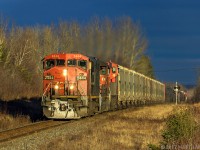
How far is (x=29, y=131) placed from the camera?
58.4 feet

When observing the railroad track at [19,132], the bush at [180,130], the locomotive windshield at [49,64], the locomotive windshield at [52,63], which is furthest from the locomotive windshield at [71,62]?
the bush at [180,130]

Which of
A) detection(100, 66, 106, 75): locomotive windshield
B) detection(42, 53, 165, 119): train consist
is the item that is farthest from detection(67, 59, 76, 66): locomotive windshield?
→ detection(100, 66, 106, 75): locomotive windshield

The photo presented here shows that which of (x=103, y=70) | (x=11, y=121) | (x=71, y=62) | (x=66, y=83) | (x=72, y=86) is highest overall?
(x=71, y=62)

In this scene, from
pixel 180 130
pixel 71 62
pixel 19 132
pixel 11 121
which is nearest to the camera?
pixel 180 130

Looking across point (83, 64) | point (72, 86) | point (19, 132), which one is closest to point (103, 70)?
point (83, 64)

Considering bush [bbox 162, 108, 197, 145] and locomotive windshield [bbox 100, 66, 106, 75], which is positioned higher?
locomotive windshield [bbox 100, 66, 106, 75]

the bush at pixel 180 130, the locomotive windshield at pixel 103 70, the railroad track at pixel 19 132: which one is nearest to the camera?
the bush at pixel 180 130

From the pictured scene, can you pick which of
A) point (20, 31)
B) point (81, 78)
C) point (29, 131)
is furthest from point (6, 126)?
point (20, 31)

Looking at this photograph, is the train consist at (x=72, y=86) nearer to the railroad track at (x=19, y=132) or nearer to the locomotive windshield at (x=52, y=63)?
the locomotive windshield at (x=52, y=63)

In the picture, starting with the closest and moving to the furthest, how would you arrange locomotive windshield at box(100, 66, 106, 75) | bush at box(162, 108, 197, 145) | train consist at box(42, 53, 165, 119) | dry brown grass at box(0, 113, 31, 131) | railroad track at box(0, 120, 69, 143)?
bush at box(162, 108, 197, 145), railroad track at box(0, 120, 69, 143), dry brown grass at box(0, 113, 31, 131), train consist at box(42, 53, 165, 119), locomotive windshield at box(100, 66, 106, 75)

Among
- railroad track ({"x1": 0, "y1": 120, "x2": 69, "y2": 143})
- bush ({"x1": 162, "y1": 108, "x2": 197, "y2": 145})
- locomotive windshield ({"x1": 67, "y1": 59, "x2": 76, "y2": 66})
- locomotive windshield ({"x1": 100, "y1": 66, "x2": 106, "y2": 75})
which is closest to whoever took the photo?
bush ({"x1": 162, "y1": 108, "x2": 197, "y2": 145})

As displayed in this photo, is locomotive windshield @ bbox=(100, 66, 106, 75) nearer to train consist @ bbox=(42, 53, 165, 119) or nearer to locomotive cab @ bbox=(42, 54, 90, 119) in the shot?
train consist @ bbox=(42, 53, 165, 119)

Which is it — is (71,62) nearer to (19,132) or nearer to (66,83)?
(66,83)

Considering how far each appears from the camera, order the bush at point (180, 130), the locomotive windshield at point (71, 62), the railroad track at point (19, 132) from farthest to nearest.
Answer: the locomotive windshield at point (71, 62) → the railroad track at point (19, 132) → the bush at point (180, 130)
